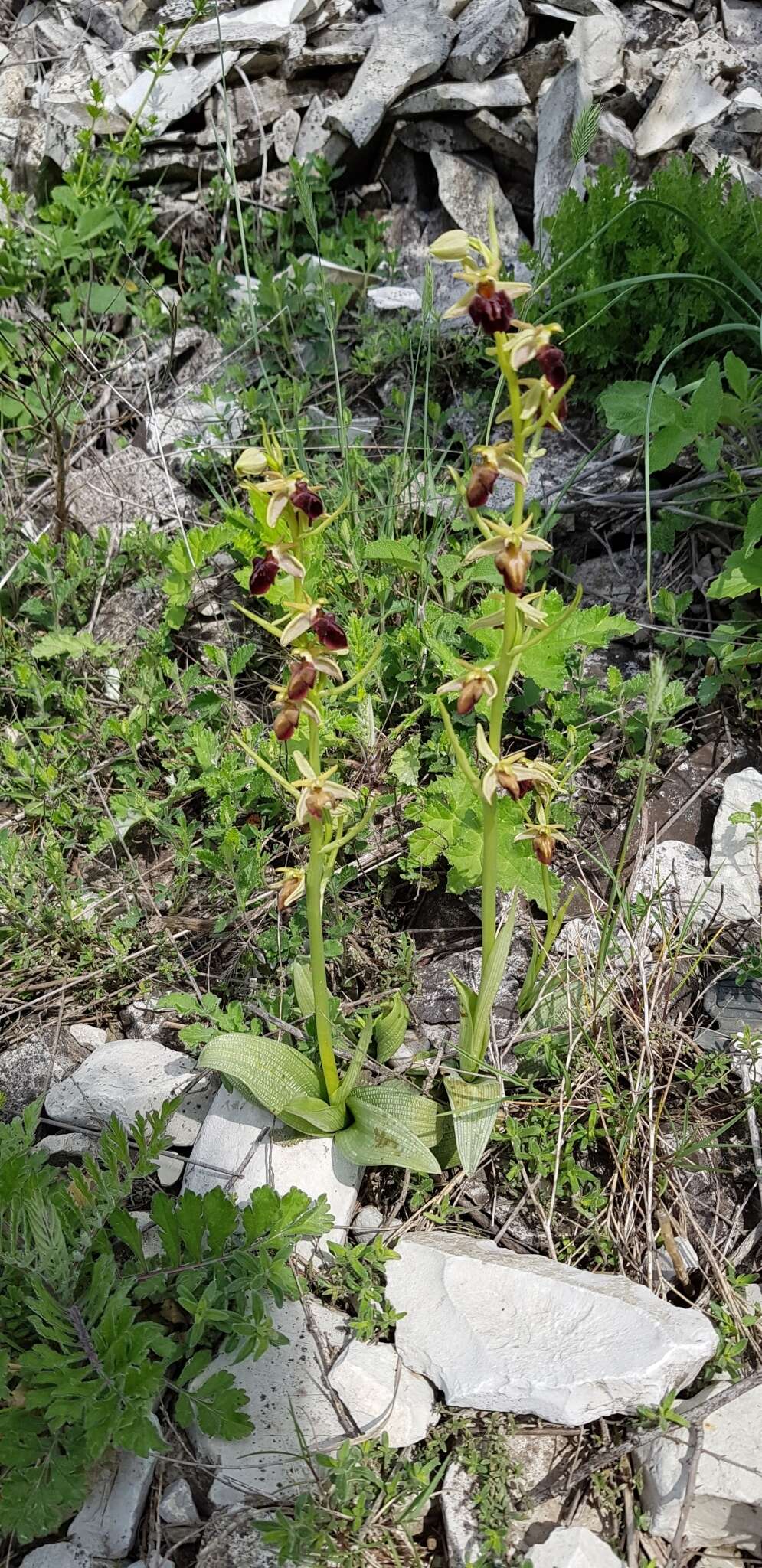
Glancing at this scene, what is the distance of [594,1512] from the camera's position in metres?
1.83

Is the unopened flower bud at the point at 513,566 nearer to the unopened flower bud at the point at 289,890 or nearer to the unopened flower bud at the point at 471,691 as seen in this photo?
the unopened flower bud at the point at 471,691

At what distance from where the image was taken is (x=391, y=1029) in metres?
2.33

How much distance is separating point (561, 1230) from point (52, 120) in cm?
508

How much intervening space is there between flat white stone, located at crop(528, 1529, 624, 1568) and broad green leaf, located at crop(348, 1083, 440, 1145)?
706 millimetres

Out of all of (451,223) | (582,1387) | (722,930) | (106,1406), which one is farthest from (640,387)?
(106,1406)

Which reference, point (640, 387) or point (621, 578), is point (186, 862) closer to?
point (621, 578)

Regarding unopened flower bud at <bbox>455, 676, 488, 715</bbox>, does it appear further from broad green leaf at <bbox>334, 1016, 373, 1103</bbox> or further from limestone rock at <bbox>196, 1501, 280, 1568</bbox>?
limestone rock at <bbox>196, 1501, 280, 1568</bbox>

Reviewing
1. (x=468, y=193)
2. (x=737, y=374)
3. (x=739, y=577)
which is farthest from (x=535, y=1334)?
(x=468, y=193)

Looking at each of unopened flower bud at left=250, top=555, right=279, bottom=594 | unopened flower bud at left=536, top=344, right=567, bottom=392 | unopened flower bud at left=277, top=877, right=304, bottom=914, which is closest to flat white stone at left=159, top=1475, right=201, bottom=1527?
unopened flower bud at left=277, top=877, right=304, bottom=914

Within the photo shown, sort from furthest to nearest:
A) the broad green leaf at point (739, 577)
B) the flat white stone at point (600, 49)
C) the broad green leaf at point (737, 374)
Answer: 1. the flat white stone at point (600, 49)
2. the broad green leaf at point (737, 374)
3. the broad green leaf at point (739, 577)

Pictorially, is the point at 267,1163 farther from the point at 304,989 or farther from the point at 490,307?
the point at 490,307

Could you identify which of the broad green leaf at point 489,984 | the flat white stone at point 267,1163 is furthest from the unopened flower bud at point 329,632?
the flat white stone at point 267,1163

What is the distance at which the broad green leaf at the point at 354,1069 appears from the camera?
2.12m

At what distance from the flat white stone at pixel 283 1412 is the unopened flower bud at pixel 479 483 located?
1.51 metres
